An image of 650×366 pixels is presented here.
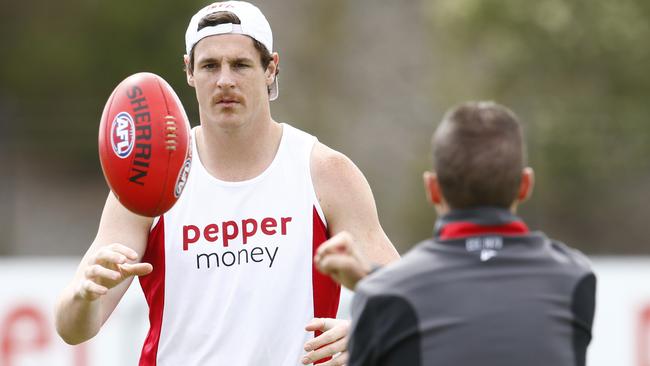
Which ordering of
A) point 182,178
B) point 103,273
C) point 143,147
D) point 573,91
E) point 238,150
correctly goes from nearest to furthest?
1. point 103,273
2. point 143,147
3. point 182,178
4. point 238,150
5. point 573,91

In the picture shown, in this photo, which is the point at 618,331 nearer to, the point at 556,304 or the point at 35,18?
the point at 556,304

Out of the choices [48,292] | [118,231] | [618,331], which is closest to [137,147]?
[118,231]

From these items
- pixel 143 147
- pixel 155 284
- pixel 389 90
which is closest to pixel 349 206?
pixel 155 284

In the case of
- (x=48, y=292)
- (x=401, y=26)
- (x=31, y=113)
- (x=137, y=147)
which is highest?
(x=401, y=26)

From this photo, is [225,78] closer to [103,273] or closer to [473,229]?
[103,273]

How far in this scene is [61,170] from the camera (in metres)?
19.7

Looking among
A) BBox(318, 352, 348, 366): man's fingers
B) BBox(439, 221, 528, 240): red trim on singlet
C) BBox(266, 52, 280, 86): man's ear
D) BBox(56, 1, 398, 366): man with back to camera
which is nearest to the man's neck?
BBox(56, 1, 398, 366): man with back to camera

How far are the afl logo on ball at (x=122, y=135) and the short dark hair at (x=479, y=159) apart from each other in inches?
47.5

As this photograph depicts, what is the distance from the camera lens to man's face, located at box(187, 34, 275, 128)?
436 centimetres

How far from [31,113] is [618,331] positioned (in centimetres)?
936

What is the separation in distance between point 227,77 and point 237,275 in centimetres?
70

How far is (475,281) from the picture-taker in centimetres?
297

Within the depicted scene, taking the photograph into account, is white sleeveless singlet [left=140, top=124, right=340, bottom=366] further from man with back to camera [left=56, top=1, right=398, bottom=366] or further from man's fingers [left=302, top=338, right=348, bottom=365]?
man's fingers [left=302, top=338, right=348, bottom=365]

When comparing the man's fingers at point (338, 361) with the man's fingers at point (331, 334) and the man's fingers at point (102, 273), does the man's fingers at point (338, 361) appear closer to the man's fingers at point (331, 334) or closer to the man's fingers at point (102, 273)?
the man's fingers at point (331, 334)
